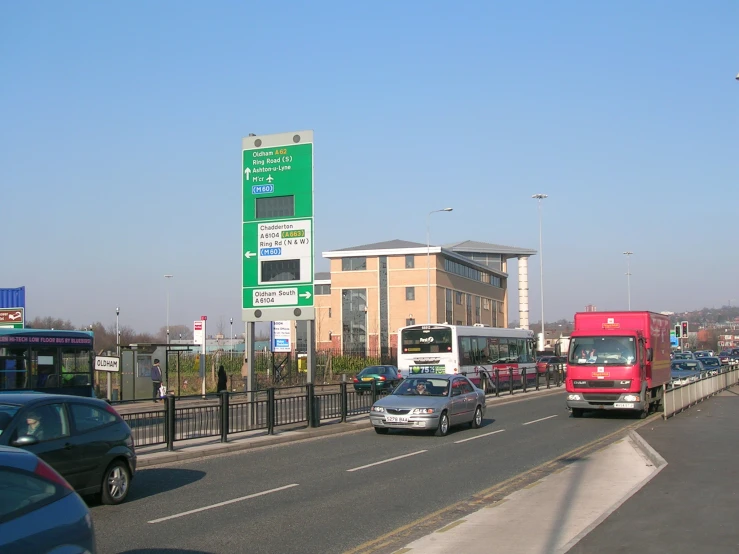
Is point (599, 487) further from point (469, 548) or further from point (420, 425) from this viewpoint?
point (420, 425)

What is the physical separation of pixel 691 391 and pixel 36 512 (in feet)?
85.9

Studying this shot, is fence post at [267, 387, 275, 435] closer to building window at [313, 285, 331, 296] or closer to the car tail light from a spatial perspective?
the car tail light

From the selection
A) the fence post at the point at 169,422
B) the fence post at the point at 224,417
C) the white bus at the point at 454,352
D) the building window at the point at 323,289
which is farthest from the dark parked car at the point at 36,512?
the building window at the point at 323,289

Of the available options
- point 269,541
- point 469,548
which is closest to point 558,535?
point 469,548

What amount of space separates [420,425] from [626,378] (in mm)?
7679

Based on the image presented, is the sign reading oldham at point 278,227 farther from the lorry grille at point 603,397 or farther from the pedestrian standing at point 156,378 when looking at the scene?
the pedestrian standing at point 156,378

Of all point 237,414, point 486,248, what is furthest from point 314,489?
point 486,248

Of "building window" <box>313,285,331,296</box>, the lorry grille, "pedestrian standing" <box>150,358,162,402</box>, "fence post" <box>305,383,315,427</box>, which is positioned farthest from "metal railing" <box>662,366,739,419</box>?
"building window" <box>313,285,331,296</box>

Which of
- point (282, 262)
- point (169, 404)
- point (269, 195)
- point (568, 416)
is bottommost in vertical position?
point (568, 416)

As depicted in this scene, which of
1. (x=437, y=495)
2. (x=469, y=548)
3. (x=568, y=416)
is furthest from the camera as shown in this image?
(x=568, y=416)

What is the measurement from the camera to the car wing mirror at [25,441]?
9.84 meters

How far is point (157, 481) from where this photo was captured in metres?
13.4

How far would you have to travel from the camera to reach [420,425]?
19.8 meters

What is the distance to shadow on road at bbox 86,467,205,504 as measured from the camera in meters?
12.1
